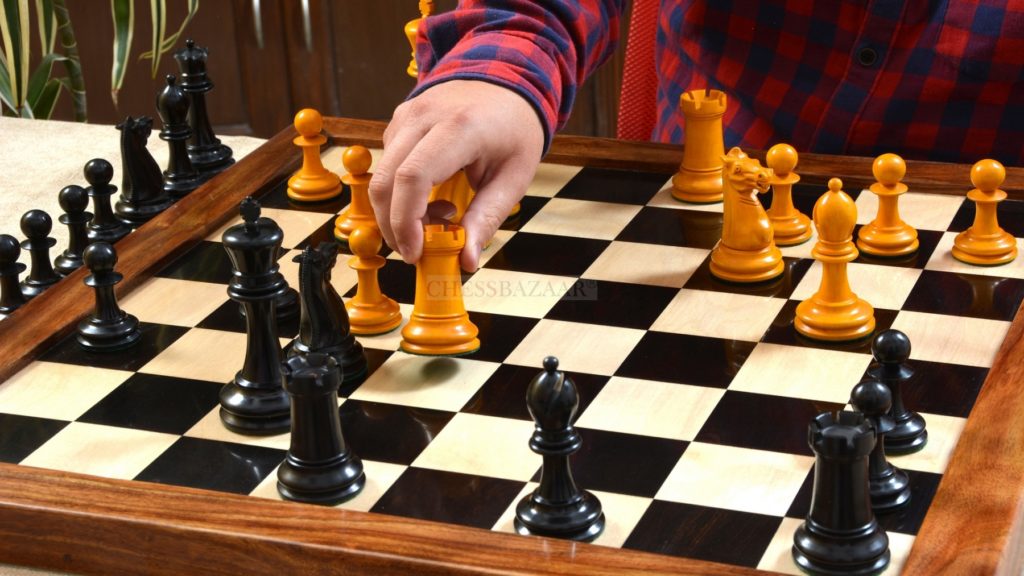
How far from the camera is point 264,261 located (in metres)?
1.38

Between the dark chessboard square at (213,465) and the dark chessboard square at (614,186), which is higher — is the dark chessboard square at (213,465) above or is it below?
above

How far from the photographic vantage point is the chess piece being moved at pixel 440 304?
1.46 meters

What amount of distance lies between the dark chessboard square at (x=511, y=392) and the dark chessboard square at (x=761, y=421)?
0.42 feet

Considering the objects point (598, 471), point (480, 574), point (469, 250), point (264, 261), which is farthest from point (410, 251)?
point (480, 574)

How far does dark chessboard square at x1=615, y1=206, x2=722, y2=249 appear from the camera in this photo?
175 cm

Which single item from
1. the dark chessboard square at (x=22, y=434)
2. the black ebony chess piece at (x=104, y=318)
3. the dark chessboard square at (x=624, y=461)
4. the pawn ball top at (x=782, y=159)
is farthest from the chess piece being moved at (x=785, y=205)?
the dark chessboard square at (x=22, y=434)

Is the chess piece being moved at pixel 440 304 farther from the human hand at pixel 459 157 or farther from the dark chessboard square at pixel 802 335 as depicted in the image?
the dark chessboard square at pixel 802 335

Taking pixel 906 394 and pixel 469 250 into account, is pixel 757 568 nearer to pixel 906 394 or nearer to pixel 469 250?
pixel 906 394

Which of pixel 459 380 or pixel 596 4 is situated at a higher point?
pixel 596 4

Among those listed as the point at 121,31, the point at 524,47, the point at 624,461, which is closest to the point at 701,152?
the point at 524,47

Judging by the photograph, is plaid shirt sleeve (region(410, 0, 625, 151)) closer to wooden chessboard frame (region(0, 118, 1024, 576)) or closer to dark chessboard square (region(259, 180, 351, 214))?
dark chessboard square (region(259, 180, 351, 214))

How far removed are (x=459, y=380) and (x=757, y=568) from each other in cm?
44

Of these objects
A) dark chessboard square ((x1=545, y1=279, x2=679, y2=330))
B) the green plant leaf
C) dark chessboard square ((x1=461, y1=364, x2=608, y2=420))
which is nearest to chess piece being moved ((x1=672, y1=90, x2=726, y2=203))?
dark chessboard square ((x1=545, y1=279, x2=679, y2=330))

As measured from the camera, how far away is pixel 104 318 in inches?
60.0
